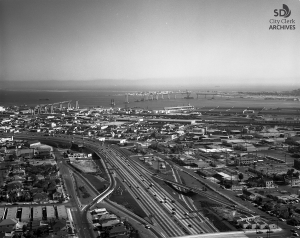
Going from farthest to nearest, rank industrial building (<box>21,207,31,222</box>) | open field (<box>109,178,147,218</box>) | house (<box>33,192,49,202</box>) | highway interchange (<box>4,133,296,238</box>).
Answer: house (<box>33,192,49,202</box>) < open field (<box>109,178,147,218</box>) < industrial building (<box>21,207,31,222</box>) < highway interchange (<box>4,133,296,238</box>)

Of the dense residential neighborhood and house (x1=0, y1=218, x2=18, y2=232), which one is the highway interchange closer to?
the dense residential neighborhood

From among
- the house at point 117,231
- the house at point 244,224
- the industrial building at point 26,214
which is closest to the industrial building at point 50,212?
the industrial building at point 26,214

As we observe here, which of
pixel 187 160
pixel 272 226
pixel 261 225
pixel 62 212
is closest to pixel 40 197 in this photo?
pixel 62 212

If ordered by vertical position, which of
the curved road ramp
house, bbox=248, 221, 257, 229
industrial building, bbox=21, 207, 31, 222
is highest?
industrial building, bbox=21, 207, 31, 222

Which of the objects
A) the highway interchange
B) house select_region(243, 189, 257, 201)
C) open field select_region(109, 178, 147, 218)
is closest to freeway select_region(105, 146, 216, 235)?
the highway interchange

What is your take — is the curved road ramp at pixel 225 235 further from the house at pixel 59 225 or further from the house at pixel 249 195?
the house at pixel 59 225

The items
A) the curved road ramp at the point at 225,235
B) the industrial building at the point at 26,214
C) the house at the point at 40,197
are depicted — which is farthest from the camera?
the house at the point at 40,197

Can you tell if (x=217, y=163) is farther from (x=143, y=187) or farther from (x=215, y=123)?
(x=215, y=123)

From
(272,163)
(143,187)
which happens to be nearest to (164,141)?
(272,163)

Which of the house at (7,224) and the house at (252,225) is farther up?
the house at (7,224)
